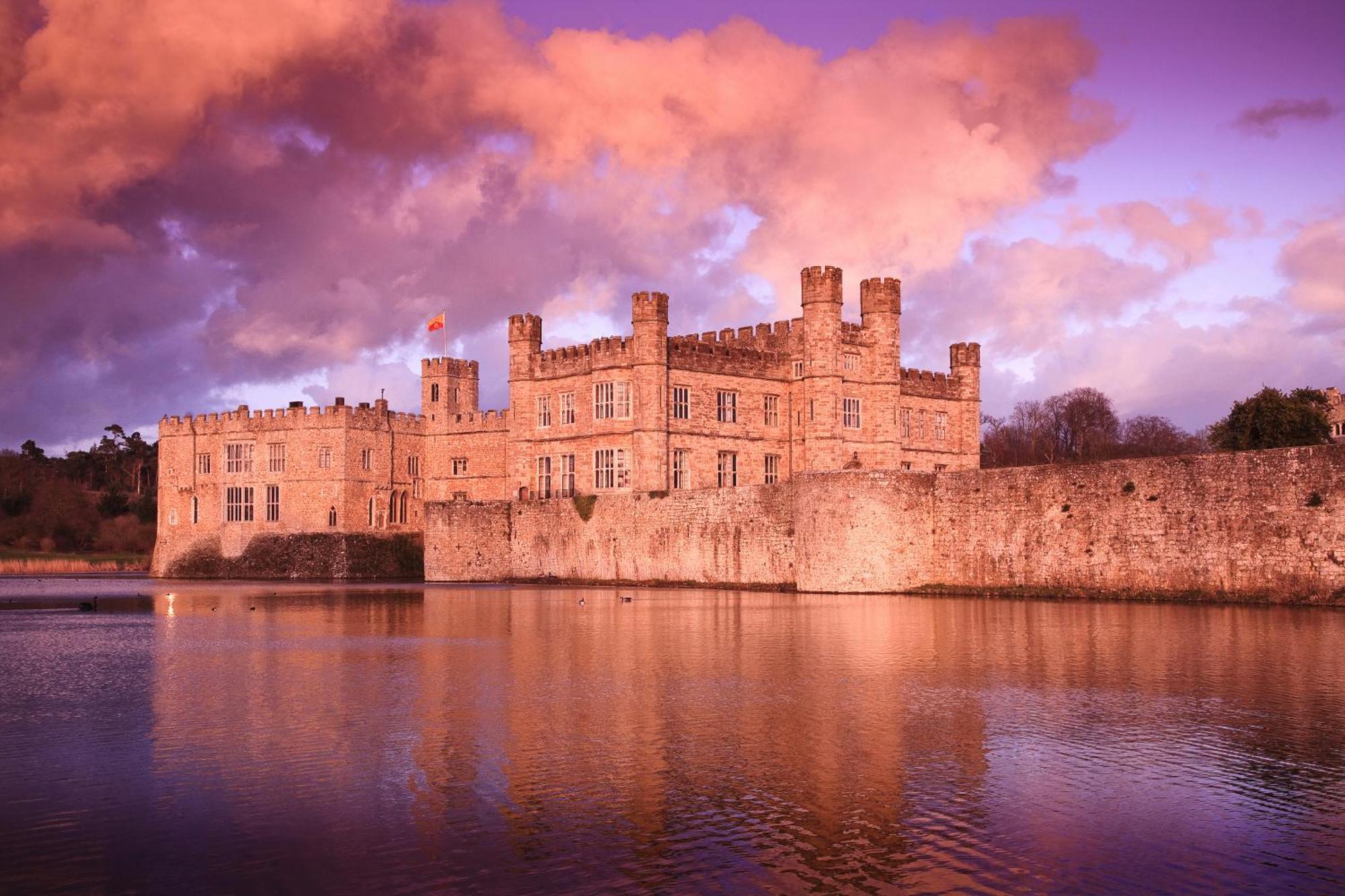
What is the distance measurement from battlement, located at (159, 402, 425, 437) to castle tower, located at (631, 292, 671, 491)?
71.1ft

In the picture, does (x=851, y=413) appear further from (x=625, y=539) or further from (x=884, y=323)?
(x=625, y=539)

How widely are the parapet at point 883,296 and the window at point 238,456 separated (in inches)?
1382

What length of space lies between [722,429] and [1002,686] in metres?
40.7

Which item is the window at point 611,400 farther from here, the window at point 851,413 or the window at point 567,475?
the window at point 851,413

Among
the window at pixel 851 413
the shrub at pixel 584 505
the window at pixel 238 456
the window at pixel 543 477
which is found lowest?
the shrub at pixel 584 505

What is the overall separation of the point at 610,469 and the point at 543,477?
15.0 ft

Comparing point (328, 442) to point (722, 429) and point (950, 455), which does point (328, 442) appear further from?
point (950, 455)

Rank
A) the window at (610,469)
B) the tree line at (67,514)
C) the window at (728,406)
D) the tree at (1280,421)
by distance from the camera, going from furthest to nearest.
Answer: the tree line at (67,514) → the window at (728,406) → the window at (610,469) → the tree at (1280,421)

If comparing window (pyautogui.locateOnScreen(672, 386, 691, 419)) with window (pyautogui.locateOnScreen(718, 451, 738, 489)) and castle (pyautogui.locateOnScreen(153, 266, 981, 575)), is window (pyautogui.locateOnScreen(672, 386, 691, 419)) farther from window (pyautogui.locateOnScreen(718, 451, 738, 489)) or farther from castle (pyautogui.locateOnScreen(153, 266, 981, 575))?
window (pyautogui.locateOnScreen(718, 451, 738, 489))

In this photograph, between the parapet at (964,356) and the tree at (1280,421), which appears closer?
the tree at (1280,421)

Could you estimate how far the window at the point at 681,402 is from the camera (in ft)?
186

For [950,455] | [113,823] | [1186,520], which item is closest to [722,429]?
[950,455]

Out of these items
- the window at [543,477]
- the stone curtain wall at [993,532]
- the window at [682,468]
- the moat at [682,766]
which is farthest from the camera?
the window at [543,477]

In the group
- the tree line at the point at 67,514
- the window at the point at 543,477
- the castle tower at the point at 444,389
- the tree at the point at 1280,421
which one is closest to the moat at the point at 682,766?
the tree at the point at 1280,421
